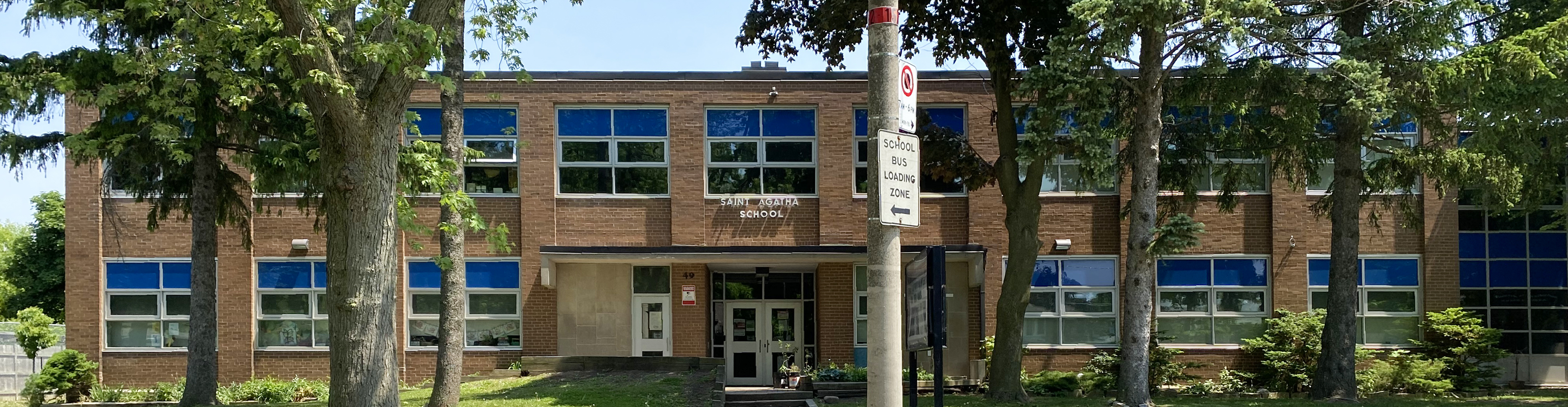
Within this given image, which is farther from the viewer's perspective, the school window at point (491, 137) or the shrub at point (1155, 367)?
the school window at point (491, 137)

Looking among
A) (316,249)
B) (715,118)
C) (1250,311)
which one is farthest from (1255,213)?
(316,249)

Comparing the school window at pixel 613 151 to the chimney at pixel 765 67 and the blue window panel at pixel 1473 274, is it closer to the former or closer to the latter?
the chimney at pixel 765 67

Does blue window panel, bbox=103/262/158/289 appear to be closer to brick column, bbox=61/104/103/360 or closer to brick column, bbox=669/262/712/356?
brick column, bbox=61/104/103/360

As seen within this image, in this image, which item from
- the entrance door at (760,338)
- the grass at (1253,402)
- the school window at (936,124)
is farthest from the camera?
the entrance door at (760,338)

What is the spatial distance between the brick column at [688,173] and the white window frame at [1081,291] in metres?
6.44

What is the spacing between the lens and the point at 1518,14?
1689 cm

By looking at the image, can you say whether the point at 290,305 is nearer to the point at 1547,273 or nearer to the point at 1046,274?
the point at 1046,274

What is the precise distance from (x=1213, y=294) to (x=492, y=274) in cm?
1511

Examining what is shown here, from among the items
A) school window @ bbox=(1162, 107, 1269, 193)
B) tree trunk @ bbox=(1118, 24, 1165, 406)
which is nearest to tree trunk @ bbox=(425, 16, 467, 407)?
tree trunk @ bbox=(1118, 24, 1165, 406)

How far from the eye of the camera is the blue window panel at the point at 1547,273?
83.0ft

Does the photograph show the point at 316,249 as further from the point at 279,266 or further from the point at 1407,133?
the point at 1407,133

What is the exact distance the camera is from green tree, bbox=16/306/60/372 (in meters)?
23.6

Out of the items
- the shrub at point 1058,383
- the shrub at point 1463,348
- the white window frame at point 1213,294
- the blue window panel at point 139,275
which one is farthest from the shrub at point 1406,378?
the blue window panel at point 139,275

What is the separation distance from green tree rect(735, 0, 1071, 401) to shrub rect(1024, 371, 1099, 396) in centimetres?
339
